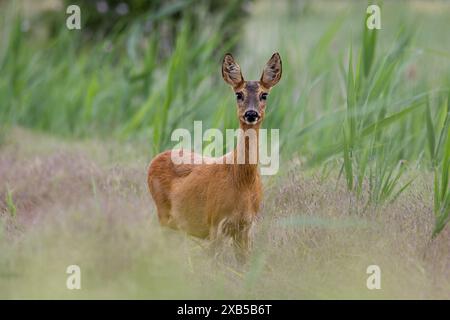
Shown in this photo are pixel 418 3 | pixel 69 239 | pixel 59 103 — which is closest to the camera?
pixel 69 239

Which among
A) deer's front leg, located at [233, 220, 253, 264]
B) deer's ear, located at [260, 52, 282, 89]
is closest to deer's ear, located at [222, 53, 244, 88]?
deer's ear, located at [260, 52, 282, 89]

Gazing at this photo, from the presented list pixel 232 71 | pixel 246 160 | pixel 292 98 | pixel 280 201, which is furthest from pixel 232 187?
pixel 292 98

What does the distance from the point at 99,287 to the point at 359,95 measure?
6.30ft

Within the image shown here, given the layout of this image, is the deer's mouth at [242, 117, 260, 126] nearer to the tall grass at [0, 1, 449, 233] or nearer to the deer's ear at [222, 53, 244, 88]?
the deer's ear at [222, 53, 244, 88]

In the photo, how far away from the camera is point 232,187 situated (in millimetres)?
3963

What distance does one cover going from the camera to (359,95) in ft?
16.0

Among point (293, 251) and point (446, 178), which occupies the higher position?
point (446, 178)

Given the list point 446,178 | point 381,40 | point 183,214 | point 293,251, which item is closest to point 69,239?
point 183,214

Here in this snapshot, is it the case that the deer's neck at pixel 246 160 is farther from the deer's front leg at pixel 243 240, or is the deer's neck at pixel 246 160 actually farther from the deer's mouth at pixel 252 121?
the deer's front leg at pixel 243 240

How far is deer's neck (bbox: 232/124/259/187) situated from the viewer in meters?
3.93

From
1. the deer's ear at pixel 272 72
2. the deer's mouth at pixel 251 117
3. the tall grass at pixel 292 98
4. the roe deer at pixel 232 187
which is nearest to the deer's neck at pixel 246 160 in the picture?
the roe deer at pixel 232 187

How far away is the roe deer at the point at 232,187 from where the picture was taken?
12.7ft
